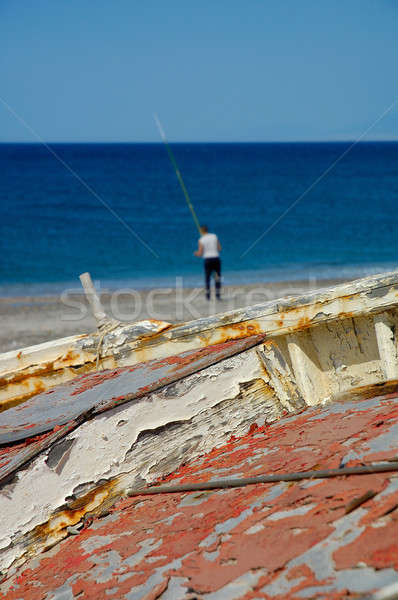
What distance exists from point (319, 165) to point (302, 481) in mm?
82255

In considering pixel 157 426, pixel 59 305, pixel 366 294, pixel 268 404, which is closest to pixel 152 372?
pixel 157 426

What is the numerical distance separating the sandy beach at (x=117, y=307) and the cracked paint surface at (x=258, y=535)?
10.4 meters

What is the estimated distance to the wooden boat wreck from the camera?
6.81 ft

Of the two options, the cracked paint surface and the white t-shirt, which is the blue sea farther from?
the cracked paint surface

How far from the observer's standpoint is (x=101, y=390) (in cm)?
370

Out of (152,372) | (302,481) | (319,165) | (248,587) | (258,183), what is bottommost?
(248,587)

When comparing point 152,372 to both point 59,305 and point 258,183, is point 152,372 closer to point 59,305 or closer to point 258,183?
point 59,305

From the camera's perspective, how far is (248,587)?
1937 mm

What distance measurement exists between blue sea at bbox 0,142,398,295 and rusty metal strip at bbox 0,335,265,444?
55.1ft

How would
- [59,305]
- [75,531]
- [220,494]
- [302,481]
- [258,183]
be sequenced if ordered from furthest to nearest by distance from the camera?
[258,183]
[59,305]
[75,531]
[220,494]
[302,481]

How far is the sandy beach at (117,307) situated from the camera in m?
14.1

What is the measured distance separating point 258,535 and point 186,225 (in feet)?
114

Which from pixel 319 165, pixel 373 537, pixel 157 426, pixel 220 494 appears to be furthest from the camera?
pixel 319 165

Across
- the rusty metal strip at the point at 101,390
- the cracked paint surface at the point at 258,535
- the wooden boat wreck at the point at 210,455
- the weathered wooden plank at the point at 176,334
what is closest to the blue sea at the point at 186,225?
the weathered wooden plank at the point at 176,334
